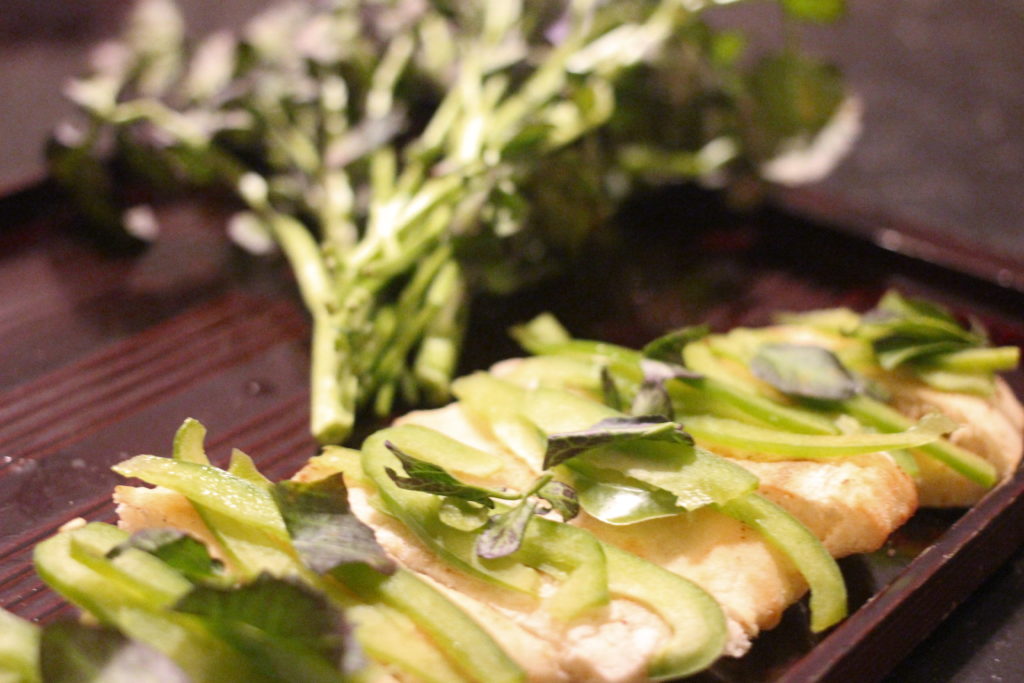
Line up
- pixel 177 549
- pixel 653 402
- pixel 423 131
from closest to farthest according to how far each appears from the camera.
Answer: pixel 177 549 < pixel 653 402 < pixel 423 131

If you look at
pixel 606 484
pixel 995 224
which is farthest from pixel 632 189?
pixel 606 484

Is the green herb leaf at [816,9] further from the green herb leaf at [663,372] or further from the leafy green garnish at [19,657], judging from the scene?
the leafy green garnish at [19,657]

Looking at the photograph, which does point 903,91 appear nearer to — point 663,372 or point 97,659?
point 663,372

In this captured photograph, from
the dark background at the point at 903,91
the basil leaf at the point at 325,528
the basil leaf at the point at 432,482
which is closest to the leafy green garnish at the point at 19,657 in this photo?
the basil leaf at the point at 325,528

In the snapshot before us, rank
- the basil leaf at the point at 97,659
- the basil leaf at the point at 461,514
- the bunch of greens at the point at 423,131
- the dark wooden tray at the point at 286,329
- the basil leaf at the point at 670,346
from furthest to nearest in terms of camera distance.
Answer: the bunch of greens at the point at 423,131 < the basil leaf at the point at 670,346 < the dark wooden tray at the point at 286,329 < the basil leaf at the point at 461,514 < the basil leaf at the point at 97,659

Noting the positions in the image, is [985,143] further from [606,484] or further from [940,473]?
[606,484]

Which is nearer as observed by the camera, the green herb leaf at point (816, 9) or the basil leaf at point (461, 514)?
the basil leaf at point (461, 514)

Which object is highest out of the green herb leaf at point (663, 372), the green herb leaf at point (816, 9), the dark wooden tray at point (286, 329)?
the green herb leaf at point (816, 9)

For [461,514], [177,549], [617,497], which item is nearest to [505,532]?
[461,514]

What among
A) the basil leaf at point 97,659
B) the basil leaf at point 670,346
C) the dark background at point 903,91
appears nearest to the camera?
the basil leaf at point 97,659
